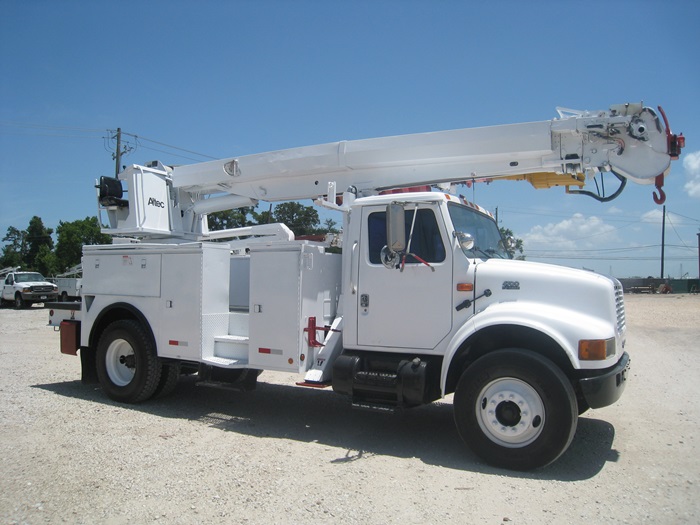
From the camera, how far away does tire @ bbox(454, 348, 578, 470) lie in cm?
495

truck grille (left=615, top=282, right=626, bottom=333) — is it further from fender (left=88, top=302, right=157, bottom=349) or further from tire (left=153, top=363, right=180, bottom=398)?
fender (left=88, top=302, right=157, bottom=349)

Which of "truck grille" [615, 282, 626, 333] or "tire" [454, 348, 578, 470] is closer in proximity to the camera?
"tire" [454, 348, 578, 470]

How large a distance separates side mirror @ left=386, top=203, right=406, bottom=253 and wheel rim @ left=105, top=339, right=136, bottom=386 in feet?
A: 14.6

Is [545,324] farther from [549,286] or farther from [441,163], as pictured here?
[441,163]

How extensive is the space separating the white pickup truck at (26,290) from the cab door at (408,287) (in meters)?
28.7

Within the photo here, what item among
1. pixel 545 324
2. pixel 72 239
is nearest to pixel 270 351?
pixel 545 324

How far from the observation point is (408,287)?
5824mm

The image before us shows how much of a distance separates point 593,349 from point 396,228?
6.82 ft

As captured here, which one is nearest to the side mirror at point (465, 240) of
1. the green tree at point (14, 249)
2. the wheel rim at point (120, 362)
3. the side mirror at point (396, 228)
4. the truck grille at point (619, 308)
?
the side mirror at point (396, 228)

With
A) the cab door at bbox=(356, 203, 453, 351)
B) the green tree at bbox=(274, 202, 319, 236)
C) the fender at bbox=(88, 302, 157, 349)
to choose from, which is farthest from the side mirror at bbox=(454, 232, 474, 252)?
the fender at bbox=(88, 302, 157, 349)

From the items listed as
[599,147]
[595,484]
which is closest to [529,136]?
[599,147]

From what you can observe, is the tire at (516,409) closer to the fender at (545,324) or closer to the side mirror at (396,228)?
the fender at (545,324)

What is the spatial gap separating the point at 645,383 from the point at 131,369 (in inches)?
325

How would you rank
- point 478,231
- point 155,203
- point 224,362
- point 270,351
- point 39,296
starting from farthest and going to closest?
1. point 39,296
2. point 155,203
3. point 224,362
4. point 270,351
5. point 478,231
